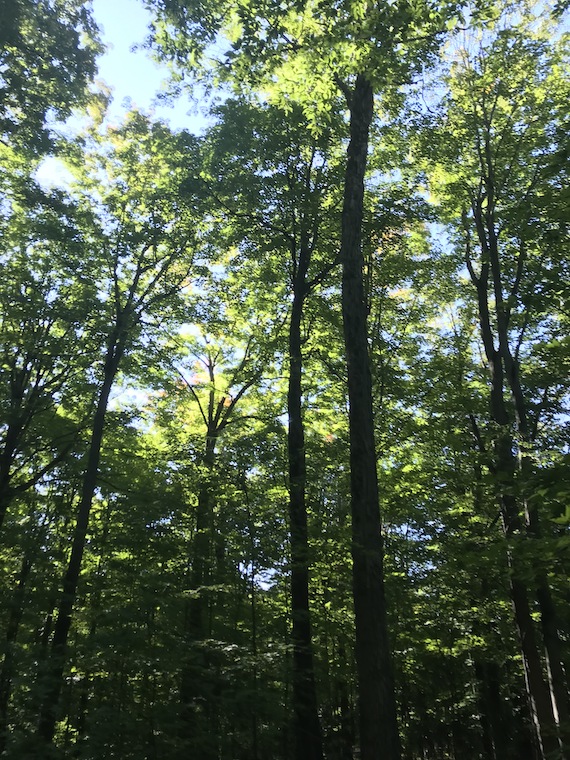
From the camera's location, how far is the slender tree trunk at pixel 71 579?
19.2 ft

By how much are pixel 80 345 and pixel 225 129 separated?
6.53 m

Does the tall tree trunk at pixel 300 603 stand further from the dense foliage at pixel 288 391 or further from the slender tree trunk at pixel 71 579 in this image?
the slender tree trunk at pixel 71 579

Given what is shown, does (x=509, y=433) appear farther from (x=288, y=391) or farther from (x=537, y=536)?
(x=288, y=391)

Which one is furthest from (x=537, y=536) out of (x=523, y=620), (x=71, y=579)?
(x=71, y=579)

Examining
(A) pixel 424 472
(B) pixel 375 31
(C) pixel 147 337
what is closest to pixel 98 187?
(C) pixel 147 337

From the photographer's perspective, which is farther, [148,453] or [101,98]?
[148,453]

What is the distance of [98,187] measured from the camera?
44.3 ft

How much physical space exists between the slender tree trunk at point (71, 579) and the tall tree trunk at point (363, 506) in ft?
11.1

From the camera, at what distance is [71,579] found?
373 inches

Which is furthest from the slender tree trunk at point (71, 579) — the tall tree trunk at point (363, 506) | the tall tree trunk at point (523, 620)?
the tall tree trunk at point (523, 620)

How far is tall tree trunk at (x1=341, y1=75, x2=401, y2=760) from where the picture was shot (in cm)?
512

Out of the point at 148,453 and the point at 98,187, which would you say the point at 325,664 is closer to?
the point at 148,453

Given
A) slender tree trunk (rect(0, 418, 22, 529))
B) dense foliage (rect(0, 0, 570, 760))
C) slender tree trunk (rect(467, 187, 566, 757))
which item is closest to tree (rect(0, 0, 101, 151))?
dense foliage (rect(0, 0, 570, 760))

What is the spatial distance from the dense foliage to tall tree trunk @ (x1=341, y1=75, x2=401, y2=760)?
3 centimetres
